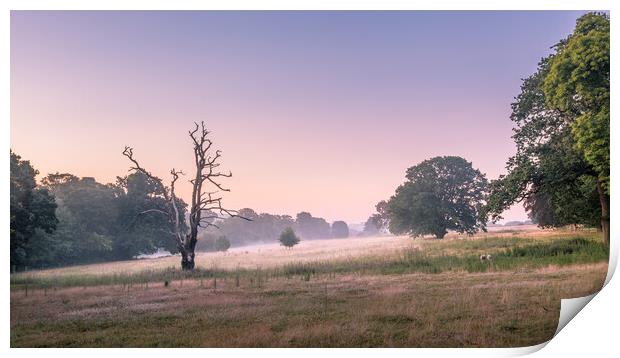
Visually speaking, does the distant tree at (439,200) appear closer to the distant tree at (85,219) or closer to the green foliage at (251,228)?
the green foliage at (251,228)

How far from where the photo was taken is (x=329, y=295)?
17203 mm

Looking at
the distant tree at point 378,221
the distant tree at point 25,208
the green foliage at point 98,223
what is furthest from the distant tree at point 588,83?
the distant tree at point 25,208

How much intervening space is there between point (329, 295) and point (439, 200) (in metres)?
6.90

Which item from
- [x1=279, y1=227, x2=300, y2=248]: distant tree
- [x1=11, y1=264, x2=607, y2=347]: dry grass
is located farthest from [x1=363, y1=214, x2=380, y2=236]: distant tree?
[x1=279, y1=227, x2=300, y2=248]: distant tree

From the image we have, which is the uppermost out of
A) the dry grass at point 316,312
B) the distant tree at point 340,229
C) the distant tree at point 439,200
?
the distant tree at point 439,200

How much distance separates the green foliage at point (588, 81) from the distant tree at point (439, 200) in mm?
3598

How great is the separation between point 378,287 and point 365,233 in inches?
148

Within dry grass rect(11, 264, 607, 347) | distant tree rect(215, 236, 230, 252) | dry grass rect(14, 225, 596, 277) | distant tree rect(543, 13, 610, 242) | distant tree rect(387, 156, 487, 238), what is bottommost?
dry grass rect(11, 264, 607, 347)

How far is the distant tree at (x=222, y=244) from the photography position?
20.0m

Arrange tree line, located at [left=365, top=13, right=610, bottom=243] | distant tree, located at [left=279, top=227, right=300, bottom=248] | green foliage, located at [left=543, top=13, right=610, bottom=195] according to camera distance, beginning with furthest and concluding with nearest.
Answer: distant tree, located at [left=279, top=227, right=300, bottom=248] < tree line, located at [left=365, top=13, right=610, bottom=243] < green foliage, located at [left=543, top=13, right=610, bottom=195]

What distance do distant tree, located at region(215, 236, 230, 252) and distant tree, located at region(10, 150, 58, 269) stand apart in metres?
5.69

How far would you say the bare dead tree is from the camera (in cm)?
1922

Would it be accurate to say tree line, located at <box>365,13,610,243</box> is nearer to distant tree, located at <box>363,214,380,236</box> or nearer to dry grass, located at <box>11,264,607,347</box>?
distant tree, located at <box>363,214,380,236</box>
